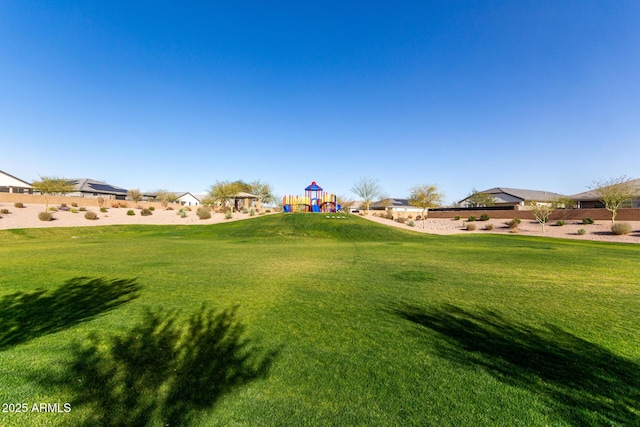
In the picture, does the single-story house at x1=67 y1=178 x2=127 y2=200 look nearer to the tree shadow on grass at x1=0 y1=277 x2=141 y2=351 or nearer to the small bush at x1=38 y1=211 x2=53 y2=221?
the small bush at x1=38 y1=211 x2=53 y2=221

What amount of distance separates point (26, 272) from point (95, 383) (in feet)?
25.8

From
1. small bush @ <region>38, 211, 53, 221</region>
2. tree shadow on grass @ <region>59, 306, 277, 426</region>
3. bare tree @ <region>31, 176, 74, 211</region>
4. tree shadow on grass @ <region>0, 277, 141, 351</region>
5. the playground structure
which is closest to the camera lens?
tree shadow on grass @ <region>59, 306, 277, 426</region>

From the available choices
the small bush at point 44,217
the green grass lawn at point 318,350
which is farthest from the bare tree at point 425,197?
the small bush at point 44,217

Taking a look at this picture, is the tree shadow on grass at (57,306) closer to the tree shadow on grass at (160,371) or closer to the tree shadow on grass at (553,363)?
the tree shadow on grass at (160,371)

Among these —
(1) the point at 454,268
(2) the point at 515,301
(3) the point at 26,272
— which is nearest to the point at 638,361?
(2) the point at 515,301

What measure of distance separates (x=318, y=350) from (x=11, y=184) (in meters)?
80.5

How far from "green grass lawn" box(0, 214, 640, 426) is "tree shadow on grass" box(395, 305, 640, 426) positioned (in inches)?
0.8

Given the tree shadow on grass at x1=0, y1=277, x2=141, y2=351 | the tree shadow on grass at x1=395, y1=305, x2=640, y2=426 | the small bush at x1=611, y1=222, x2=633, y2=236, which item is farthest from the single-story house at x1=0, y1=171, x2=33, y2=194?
the small bush at x1=611, y1=222, x2=633, y2=236

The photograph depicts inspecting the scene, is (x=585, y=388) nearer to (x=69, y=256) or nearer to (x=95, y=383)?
(x=95, y=383)

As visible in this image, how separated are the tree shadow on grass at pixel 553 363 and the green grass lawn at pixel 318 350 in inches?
0.8

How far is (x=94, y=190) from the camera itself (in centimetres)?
6169

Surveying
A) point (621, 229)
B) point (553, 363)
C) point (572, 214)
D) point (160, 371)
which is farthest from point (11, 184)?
point (572, 214)

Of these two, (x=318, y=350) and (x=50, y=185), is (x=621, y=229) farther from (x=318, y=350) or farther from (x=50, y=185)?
(x=50, y=185)

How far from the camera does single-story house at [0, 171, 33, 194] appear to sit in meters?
54.4
